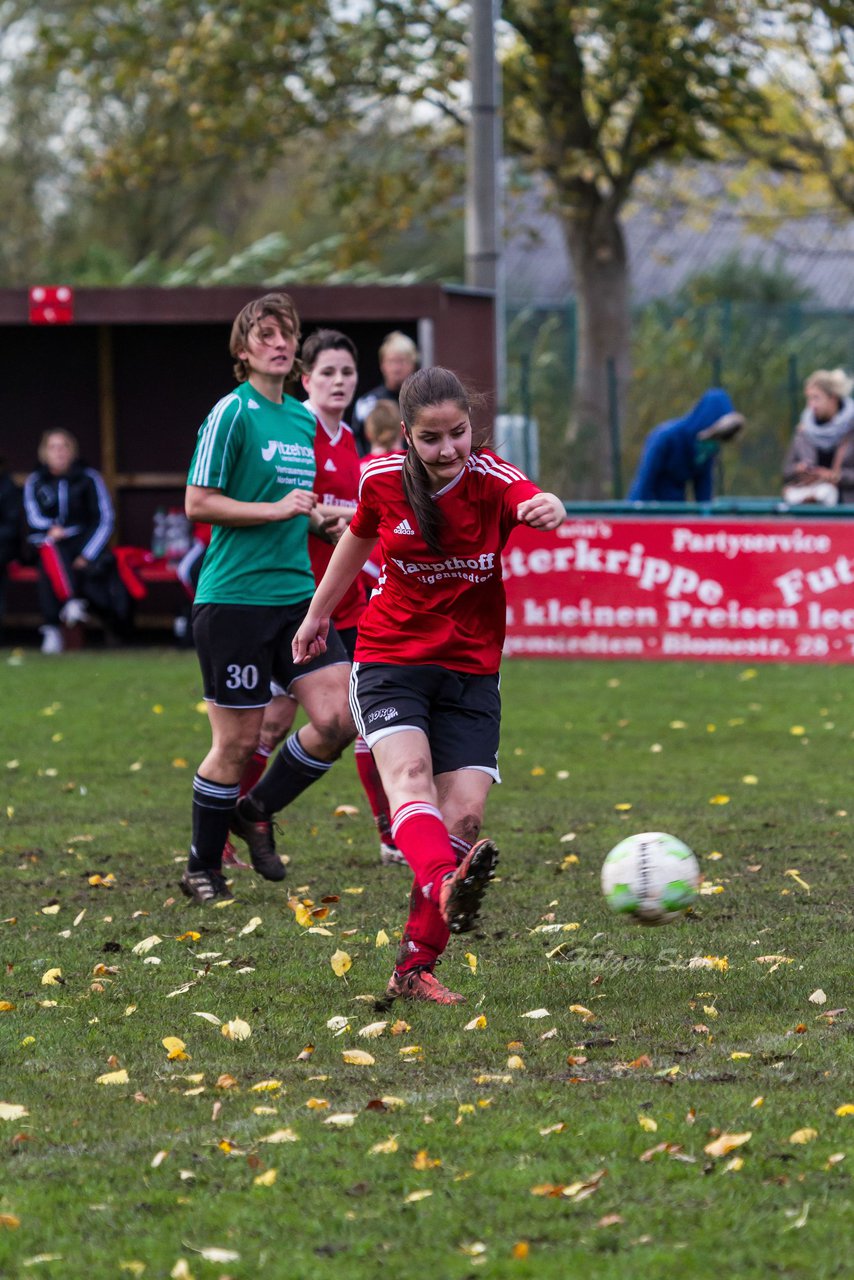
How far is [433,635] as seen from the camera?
17.1 ft

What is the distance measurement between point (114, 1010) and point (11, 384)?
1307cm

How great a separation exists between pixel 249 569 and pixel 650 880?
81.6 inches

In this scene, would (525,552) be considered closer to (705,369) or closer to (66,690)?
(66,690)

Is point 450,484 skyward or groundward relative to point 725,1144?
skyward

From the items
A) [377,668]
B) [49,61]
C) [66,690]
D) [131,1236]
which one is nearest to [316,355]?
[377,668]

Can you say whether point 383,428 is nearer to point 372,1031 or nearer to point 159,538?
point 372,1031

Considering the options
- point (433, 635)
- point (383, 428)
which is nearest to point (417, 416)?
point (433, 635)

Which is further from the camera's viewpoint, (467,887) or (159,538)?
(159,538)

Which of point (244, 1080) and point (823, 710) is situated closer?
point (244, 1080)

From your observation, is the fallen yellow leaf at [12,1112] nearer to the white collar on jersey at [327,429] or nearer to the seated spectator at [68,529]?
the white collar on jersey at [327,429]

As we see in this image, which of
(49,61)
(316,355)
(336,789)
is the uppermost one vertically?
(49,61)

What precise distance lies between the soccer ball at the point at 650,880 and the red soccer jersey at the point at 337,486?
7.97 feet

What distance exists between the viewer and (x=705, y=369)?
22.1 meters

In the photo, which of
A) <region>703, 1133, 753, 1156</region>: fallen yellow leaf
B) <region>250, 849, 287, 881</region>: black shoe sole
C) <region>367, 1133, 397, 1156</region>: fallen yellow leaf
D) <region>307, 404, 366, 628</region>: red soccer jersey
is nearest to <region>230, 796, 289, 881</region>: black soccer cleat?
<region>250, 849, 287, 881</region>: black shoe sole
